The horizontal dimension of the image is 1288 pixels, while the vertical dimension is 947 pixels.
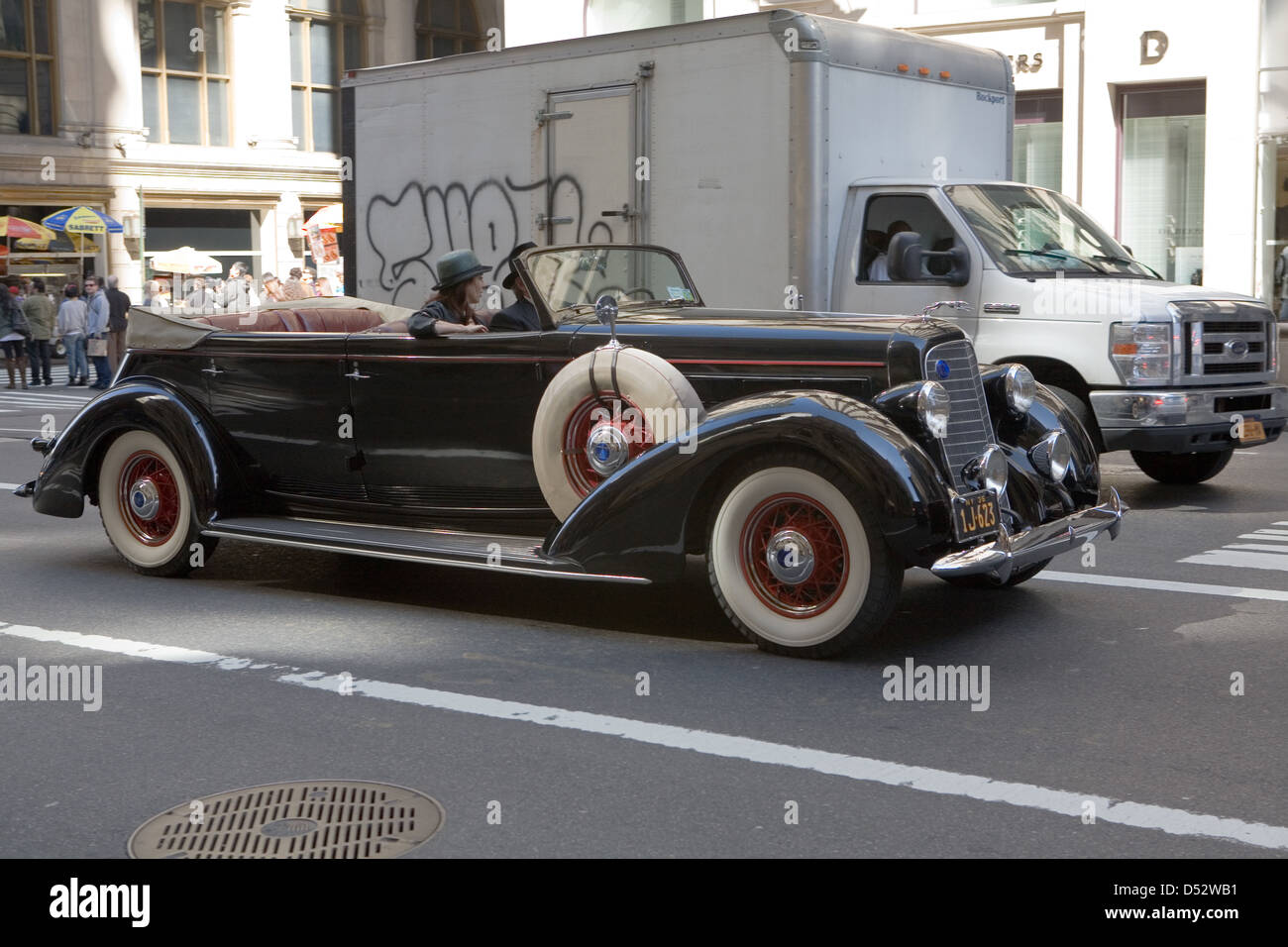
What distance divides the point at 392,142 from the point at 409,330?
20.7 feet

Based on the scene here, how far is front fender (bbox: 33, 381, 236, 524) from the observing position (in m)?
7.47

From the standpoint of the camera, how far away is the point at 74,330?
24.0 metres

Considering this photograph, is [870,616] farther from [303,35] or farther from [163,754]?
[303,35]

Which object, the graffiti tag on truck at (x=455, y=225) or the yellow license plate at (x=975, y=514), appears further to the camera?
the graffiti tag on truck at (x=455, y=225)

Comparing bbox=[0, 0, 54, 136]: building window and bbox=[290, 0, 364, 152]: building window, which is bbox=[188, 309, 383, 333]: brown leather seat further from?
bbox=[290, 0, 364, 152]: building window

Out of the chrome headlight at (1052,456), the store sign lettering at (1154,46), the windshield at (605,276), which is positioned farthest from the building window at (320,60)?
the chrome headlight at (1052,456)

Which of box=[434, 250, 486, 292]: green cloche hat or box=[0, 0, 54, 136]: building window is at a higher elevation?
box=[0, 0, 54, 136]: building window

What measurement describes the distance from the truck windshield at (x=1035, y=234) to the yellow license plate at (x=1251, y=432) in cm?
123

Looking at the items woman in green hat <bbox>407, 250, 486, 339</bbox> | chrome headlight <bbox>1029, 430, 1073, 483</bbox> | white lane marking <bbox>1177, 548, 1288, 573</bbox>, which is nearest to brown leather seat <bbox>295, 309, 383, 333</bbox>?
woman in green hat <bbox>407, 250, 486, 339</bbox>

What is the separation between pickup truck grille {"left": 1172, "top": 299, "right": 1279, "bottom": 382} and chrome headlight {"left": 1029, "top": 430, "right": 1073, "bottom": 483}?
351cm

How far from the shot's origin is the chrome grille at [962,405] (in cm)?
608

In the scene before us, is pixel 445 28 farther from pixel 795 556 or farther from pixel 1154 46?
pixel 795 556

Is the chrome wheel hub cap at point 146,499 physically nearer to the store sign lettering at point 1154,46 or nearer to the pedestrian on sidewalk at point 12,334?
the store sign lettering at point 1154,46
